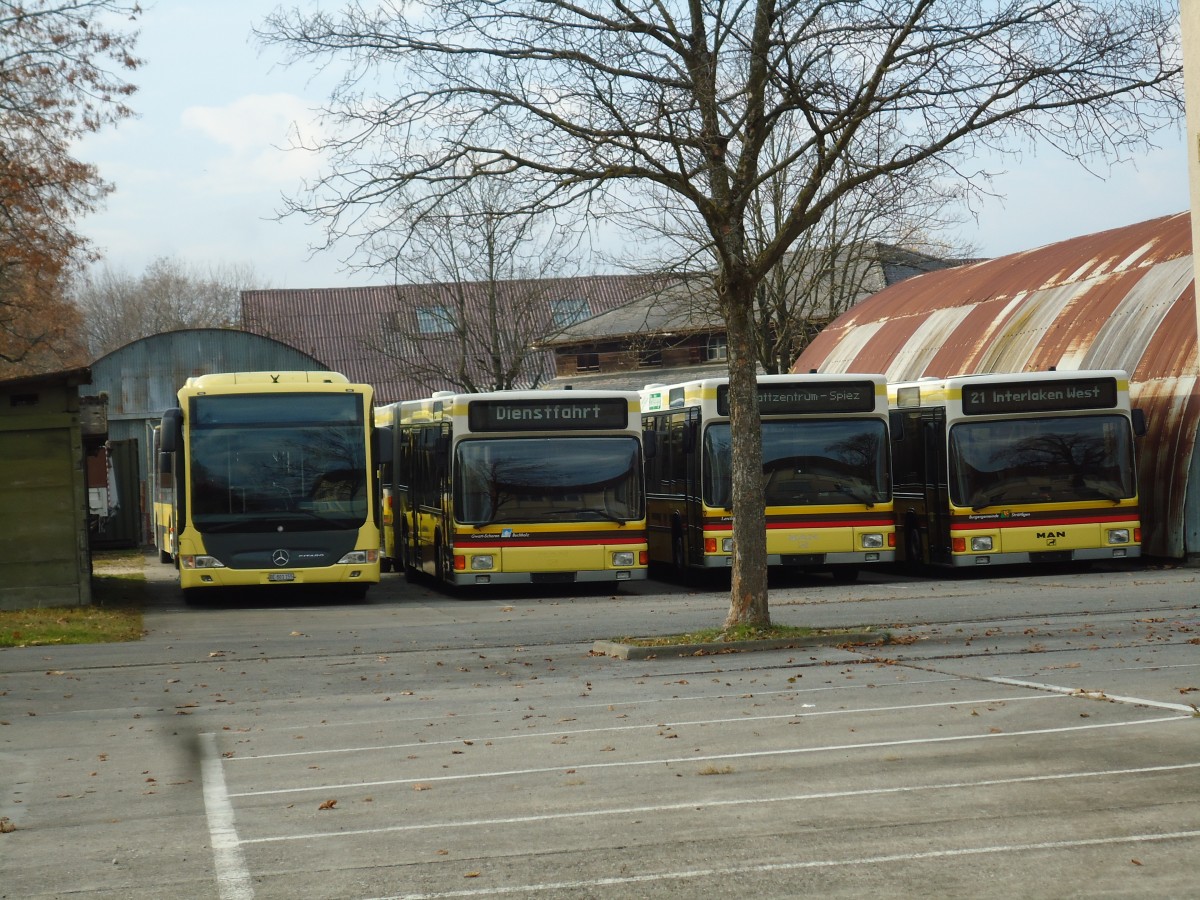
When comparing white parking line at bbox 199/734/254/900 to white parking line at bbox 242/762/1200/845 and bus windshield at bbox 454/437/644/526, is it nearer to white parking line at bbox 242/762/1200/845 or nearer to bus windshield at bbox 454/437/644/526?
white parking line at bbox 242/762/1200/845

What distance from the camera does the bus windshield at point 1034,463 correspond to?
23.6m

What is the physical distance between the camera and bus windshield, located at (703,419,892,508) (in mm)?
23906

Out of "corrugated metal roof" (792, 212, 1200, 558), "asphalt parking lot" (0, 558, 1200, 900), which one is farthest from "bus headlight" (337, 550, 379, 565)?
"corrugated metal roof" (792, 212, 1200, 558)

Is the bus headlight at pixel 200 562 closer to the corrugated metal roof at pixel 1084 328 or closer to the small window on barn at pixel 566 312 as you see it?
the corrugated metal roof at pixel 1084 328

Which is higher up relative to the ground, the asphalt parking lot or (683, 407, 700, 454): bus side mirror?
(683, 407, 700, 454): bus side mirror

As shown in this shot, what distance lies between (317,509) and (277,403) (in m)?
1.65

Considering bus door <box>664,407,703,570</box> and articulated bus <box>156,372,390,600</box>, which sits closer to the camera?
articulated bus <box>156,372,390,600</box>

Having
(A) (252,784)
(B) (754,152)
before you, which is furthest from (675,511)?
(A) (252,784)

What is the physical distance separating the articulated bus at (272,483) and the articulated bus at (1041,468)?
28.4ft

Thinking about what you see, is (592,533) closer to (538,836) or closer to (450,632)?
(450,632)

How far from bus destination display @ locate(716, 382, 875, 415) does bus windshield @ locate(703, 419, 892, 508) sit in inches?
7.1

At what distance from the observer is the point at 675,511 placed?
25.4 m

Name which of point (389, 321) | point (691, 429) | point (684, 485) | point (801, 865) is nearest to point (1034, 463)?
point (691, 429)

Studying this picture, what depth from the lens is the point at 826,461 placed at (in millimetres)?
23984
